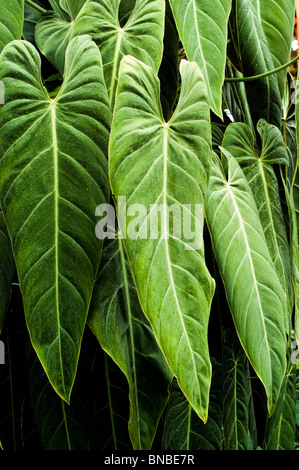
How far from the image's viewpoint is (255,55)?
86 centimetres

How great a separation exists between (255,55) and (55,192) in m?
0.48

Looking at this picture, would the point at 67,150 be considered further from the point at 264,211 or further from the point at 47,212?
the point at 264,211

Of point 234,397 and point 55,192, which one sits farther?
point 234,397

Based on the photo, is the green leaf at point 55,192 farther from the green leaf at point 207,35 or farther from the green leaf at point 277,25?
the green leaf at point 277,25

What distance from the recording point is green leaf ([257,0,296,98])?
0.91m

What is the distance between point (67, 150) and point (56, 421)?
1.32 feet

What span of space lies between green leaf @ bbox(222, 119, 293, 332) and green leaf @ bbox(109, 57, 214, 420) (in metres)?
0.25

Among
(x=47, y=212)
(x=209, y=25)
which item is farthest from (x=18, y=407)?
(x=209, y=25)

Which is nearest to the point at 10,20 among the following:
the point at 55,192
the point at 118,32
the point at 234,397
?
the point at 118,32

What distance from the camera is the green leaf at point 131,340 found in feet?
Answer: 2.07

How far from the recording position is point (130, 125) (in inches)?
23.0

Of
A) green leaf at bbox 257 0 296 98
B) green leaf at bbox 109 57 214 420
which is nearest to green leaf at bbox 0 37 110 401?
green leaf at bbox 109 57 214 420

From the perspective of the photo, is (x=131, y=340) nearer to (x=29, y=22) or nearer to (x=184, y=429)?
(x=184, y=429)

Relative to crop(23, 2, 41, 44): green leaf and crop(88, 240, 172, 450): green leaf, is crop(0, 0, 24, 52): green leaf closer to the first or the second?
crop(88, 240, 172, 450): green leaf
